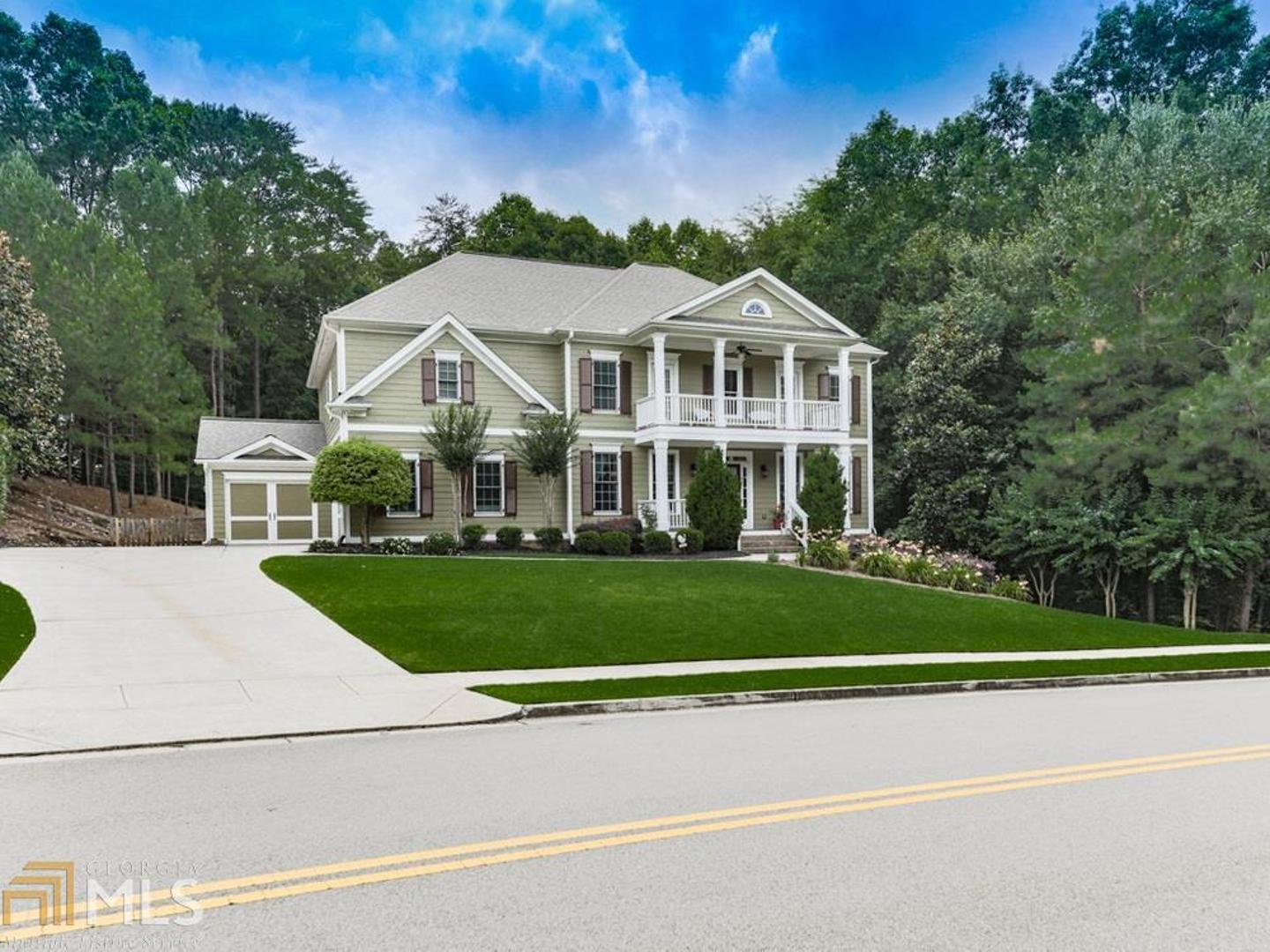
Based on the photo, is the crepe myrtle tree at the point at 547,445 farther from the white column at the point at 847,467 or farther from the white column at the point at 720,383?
the white column at the point at 847,467

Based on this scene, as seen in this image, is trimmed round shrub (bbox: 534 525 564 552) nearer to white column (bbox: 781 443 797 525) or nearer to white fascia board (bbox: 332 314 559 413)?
white fascia board (bbox: 332 314 559 413)

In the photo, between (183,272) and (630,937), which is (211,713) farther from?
(183,272)

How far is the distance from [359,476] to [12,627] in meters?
10.4

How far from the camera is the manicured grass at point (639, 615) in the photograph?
1188cm

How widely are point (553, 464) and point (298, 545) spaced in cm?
753

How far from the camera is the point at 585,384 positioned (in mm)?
26391

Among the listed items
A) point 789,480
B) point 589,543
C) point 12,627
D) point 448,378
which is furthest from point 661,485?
point 12,627

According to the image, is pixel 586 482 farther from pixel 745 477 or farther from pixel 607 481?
pixel 745 477

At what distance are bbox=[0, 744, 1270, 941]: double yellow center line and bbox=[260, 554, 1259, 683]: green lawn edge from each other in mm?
5844

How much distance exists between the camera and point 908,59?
34.7m

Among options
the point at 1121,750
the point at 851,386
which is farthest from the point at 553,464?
the point at 1121,750

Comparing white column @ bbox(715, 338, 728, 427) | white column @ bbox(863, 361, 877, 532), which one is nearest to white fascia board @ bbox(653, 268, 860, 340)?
white column @ bbox(715, 338, 728, 427)

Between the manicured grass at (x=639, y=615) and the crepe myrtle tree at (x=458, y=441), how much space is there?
4.04 metres

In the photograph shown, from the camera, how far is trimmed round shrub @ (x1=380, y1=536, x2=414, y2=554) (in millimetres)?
21625
